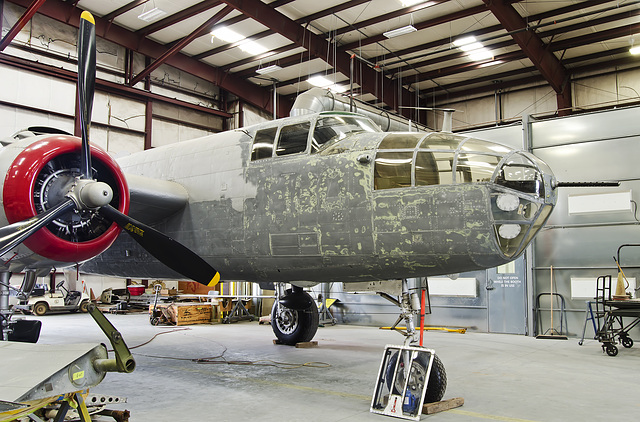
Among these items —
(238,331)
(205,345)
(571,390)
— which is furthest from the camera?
(238,331)

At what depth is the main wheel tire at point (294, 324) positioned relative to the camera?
10.9 meters

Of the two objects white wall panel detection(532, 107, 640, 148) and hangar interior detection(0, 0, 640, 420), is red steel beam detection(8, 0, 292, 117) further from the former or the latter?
white wall panel detection(532, 107, 640, 148)

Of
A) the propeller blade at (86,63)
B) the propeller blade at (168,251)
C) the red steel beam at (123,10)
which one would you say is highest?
the red steel beam at (123,10)

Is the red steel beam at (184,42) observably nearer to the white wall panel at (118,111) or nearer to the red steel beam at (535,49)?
the white wall panel at (118,111)

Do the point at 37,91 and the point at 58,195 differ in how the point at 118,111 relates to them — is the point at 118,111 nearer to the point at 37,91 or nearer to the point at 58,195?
the point at 37,91

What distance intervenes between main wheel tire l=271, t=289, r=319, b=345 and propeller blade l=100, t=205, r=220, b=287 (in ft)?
14.8

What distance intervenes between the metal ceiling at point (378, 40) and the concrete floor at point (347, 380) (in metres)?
9.92

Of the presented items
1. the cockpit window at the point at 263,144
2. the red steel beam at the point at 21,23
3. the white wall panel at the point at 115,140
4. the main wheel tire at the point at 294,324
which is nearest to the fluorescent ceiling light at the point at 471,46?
the main wheel tire at the point at 294,324

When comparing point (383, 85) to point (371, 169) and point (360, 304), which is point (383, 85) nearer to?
point (360, 304)

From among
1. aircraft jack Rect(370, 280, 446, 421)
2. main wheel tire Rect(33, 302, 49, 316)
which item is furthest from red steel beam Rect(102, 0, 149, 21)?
aircraft jack Rect(370, 280, 446, 421)

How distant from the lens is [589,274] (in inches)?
523

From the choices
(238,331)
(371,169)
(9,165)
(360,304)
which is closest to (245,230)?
(371,169)

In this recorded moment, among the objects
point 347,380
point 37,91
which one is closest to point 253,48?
point 37,91

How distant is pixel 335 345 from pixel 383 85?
14.9m
